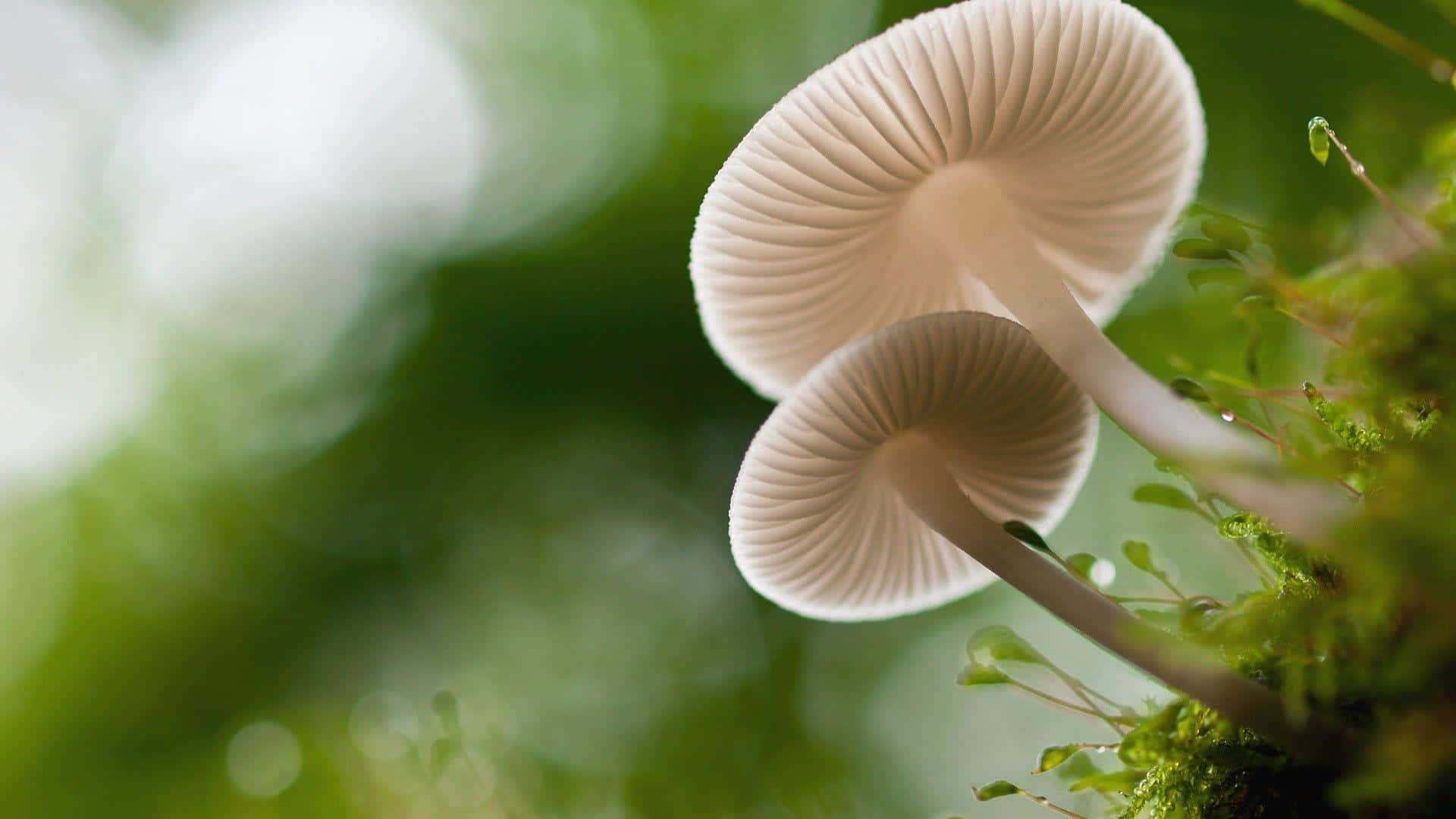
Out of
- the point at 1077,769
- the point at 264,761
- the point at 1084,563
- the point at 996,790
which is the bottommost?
the point at 264,761

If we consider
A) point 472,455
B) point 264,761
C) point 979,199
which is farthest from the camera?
point 472,455

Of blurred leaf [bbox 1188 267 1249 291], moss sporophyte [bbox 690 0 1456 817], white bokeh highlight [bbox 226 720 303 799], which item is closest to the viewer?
moss sporophyte [bbox 690 0 1456 817]

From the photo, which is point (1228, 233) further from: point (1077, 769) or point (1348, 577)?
point (1077, 769)

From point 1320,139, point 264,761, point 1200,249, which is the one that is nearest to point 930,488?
point 1200,249

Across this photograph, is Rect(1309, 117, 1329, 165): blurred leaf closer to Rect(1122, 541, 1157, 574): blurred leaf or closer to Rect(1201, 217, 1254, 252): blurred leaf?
Rect(1201, 217, 1254, 252): blurred leaf

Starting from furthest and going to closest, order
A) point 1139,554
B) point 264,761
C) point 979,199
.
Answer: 1. point 264,761
2. point 979,199
3. point 1139,554

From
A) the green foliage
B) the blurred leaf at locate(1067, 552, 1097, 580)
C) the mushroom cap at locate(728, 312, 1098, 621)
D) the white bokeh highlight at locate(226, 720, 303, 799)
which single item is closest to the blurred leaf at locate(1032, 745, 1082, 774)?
the green foliage

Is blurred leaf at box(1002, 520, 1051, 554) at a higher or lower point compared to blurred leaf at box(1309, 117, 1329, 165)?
lower

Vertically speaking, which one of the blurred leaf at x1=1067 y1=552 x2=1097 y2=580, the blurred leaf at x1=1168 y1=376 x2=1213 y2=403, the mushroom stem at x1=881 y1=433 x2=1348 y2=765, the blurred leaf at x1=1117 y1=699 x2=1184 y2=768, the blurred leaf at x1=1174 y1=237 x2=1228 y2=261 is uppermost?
the blurred leaf at x1=1174 y1=237 x2=1228 y2=261
